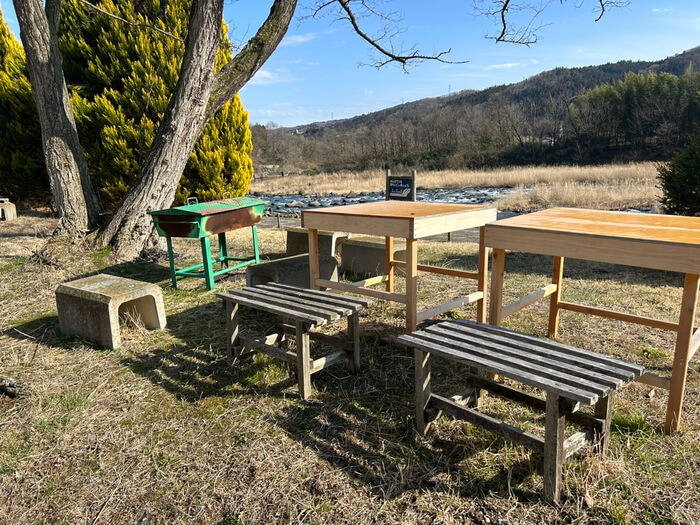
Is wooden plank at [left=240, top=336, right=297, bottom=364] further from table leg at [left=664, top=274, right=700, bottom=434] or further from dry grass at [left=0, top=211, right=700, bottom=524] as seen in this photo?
table leg at [left=664, top=274, right=700, bottom=434]

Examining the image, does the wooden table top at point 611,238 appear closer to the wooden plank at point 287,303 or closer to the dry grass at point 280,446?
the dry grass at point 280,446

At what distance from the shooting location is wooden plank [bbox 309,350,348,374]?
9.16 ft

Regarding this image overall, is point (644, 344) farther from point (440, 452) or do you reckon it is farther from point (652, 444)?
point (440, 452)

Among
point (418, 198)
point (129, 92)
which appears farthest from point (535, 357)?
point (418, 198)

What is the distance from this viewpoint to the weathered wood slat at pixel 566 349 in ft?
6.43

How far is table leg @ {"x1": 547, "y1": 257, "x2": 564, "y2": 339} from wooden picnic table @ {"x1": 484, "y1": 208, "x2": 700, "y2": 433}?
1.71 ft

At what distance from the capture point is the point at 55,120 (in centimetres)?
667

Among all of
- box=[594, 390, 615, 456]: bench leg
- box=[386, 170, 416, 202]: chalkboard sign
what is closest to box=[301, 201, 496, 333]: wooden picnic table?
box=[594, 390, 615, 456]: bench leg

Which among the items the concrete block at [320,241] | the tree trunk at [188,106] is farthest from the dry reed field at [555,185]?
the tree trunk at [188,106]

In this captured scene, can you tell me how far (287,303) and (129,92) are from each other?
8.24 meters

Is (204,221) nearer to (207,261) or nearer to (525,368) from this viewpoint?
(207,261)

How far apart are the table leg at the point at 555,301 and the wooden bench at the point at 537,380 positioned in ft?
4.09

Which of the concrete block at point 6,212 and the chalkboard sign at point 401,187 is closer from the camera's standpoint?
the chalkboard sign at point 401,187

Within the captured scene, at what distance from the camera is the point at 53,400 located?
111 inches
